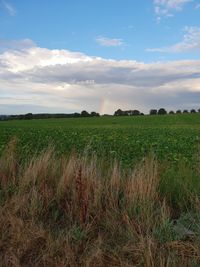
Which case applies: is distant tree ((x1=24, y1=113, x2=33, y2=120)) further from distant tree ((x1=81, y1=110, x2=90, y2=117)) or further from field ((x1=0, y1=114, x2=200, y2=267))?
field ((x1=0, y1=114, x2=200, y2=267))

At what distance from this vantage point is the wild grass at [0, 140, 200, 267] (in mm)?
4793

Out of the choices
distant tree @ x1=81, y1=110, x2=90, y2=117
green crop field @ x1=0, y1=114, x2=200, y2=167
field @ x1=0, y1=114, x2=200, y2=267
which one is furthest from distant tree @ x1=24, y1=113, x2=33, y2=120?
field @ x1=0, y1=114, x2=200, y2=267

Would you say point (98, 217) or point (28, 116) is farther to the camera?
point (28, 116)

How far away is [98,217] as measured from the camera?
5949 mm

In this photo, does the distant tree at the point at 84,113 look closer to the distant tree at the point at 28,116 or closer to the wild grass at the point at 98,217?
the distant tree at the point at 28,116

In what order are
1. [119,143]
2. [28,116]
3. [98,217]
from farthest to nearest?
[28,116] → [119,143] → [98,217]

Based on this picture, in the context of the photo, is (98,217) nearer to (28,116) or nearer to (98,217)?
(98,217)

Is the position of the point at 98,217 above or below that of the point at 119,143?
above

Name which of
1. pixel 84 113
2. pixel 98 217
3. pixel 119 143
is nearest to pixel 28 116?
pixel 84 113

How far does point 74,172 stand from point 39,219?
3.45 ft

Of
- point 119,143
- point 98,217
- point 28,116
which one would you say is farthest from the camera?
point 28,116

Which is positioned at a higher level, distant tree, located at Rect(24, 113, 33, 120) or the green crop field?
the green crop field

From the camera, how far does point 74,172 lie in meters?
6.96

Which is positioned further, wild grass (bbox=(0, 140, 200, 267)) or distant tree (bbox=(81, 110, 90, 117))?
distant tree (bbox=(81, 110, 90, 117))
